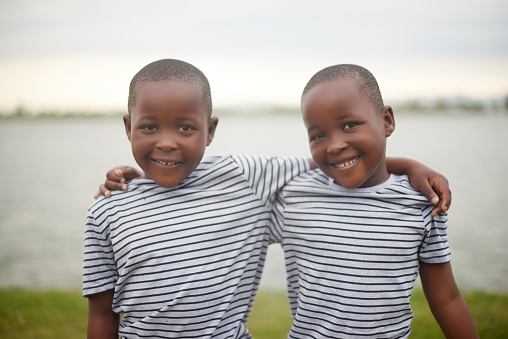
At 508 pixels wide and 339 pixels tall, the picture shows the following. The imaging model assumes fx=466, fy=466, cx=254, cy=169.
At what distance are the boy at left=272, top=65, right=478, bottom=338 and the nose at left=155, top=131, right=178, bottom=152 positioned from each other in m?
0.62

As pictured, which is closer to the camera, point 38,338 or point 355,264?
point 355,264

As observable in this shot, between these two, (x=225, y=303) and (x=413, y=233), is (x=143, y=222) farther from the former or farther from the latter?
(x=413, y=233)

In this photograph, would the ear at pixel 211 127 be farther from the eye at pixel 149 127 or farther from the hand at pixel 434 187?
the hand at pixel 434 187

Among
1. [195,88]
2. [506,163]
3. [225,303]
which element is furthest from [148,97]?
[506,163]

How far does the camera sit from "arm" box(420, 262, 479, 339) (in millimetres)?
2139

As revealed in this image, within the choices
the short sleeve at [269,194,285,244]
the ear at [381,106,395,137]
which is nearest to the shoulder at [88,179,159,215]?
the short sleeve at [269,194,285,244]

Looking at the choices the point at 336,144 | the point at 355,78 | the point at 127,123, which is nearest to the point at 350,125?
the point at 336,144

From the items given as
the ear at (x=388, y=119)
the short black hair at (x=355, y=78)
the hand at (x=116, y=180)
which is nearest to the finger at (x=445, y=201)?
the ear at (x=388, y=119)

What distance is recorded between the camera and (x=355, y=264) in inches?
81.7

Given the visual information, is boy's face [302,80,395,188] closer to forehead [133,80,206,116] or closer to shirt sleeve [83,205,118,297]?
forehead [133,80,206,116]

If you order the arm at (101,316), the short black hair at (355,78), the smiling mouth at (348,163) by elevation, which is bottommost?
the arm at (101,316)

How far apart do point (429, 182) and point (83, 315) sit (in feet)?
10.0

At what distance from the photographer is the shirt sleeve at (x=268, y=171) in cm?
233

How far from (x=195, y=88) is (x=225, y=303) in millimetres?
1003
